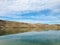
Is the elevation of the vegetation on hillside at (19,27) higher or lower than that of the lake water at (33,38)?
higher

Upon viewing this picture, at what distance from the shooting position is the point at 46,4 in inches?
102

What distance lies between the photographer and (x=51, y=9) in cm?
258

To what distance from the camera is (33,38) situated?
100 inches

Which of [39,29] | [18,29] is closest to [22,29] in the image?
[18,29]

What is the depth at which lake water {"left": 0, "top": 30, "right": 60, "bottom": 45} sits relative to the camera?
2529 mm

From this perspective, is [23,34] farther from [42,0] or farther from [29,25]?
[42,0]

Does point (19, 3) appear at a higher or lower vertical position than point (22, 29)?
higher

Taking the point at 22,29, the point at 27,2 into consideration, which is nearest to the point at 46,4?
the point at 27,2

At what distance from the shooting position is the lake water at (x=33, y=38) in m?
2.53

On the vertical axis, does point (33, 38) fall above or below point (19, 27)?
below

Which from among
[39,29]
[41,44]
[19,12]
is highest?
[19,12]

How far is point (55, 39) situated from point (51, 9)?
412 millimetres

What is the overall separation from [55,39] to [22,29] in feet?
1.53

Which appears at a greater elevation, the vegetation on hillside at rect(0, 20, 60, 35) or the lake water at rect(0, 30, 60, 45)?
the vegetation on hillside at rect(0, 20, 60, 35)
